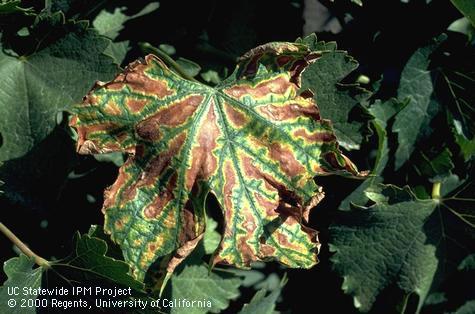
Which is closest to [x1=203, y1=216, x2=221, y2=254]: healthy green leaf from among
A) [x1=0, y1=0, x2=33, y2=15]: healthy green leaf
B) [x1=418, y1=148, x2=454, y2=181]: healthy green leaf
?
[x1=418, y1=148, x2=454, y2=181]: healthy green leaf

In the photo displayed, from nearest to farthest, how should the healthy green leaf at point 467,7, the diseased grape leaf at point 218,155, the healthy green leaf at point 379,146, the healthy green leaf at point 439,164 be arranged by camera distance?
the diseased grape leaf at point 218,155, the healthy green leaf at point 467,7, the healthy green leaf at point 379,146, the healthy green leaf at point 439,164

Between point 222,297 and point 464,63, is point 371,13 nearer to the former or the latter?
point 464,63

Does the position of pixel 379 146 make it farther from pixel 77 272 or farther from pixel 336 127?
pixel 77 272

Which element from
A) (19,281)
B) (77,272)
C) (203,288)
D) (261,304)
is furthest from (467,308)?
(19,281)

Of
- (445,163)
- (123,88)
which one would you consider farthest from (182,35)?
(445,163)

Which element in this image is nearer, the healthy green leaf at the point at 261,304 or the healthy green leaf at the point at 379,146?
the healthy green leaf at the point at 379,146

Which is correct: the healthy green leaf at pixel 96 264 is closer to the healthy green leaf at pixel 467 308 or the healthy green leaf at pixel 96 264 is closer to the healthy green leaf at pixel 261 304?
the healthy green leaf at pixel 261 304

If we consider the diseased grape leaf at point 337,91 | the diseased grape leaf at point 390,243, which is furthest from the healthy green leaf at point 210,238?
the diseased grape leaf at point 337,91
